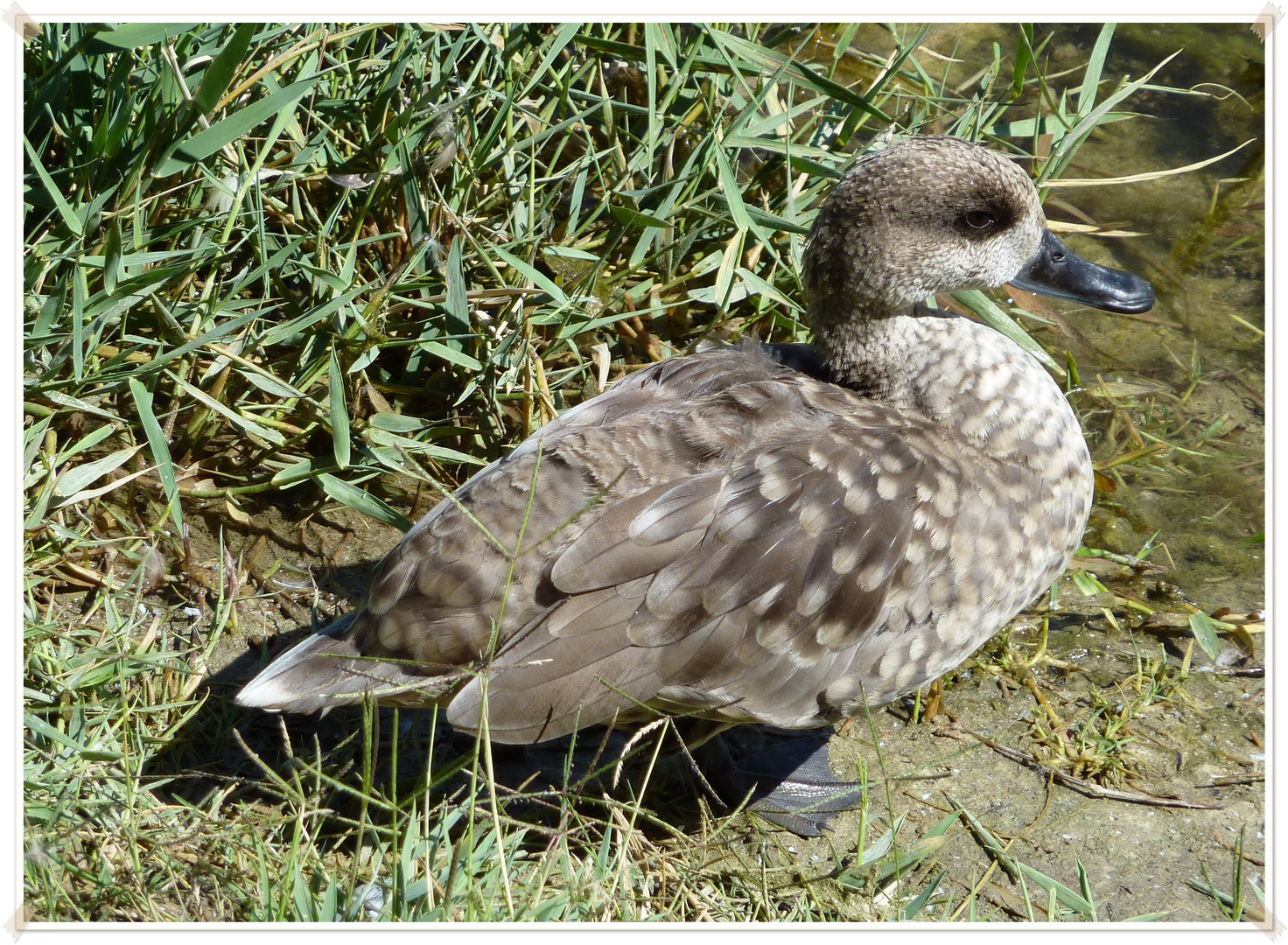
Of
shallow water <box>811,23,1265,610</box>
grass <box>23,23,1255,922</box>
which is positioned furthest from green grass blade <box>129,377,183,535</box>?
shallow water <box>811,23,1265,610</box>

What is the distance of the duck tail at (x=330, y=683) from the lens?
2520mm

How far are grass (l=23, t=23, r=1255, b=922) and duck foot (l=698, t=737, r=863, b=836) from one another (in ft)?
0.27

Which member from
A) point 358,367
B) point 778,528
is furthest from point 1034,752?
point 358,367

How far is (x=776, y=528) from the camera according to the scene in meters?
2.54

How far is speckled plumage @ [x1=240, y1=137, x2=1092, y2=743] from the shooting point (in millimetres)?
2486

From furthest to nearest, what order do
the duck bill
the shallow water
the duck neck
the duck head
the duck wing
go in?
the shallow water → the duck bill → the duck neck → the duck head → the duck wing

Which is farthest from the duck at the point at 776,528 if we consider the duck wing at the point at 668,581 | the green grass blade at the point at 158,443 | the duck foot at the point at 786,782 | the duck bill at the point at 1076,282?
the green grass blade at the point at 158,443

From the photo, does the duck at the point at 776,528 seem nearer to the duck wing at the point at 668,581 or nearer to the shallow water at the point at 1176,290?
the duck wing at the point at 668,581

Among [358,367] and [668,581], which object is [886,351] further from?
[358,367]

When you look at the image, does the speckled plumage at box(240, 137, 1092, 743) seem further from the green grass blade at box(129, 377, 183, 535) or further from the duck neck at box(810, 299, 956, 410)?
the green grass blade at box(129, 377, 183, 535)

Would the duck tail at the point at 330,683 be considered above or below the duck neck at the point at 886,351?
below

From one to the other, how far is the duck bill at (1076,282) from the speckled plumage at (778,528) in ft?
0.41

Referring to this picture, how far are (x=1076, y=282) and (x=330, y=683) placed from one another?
2.10 metres
